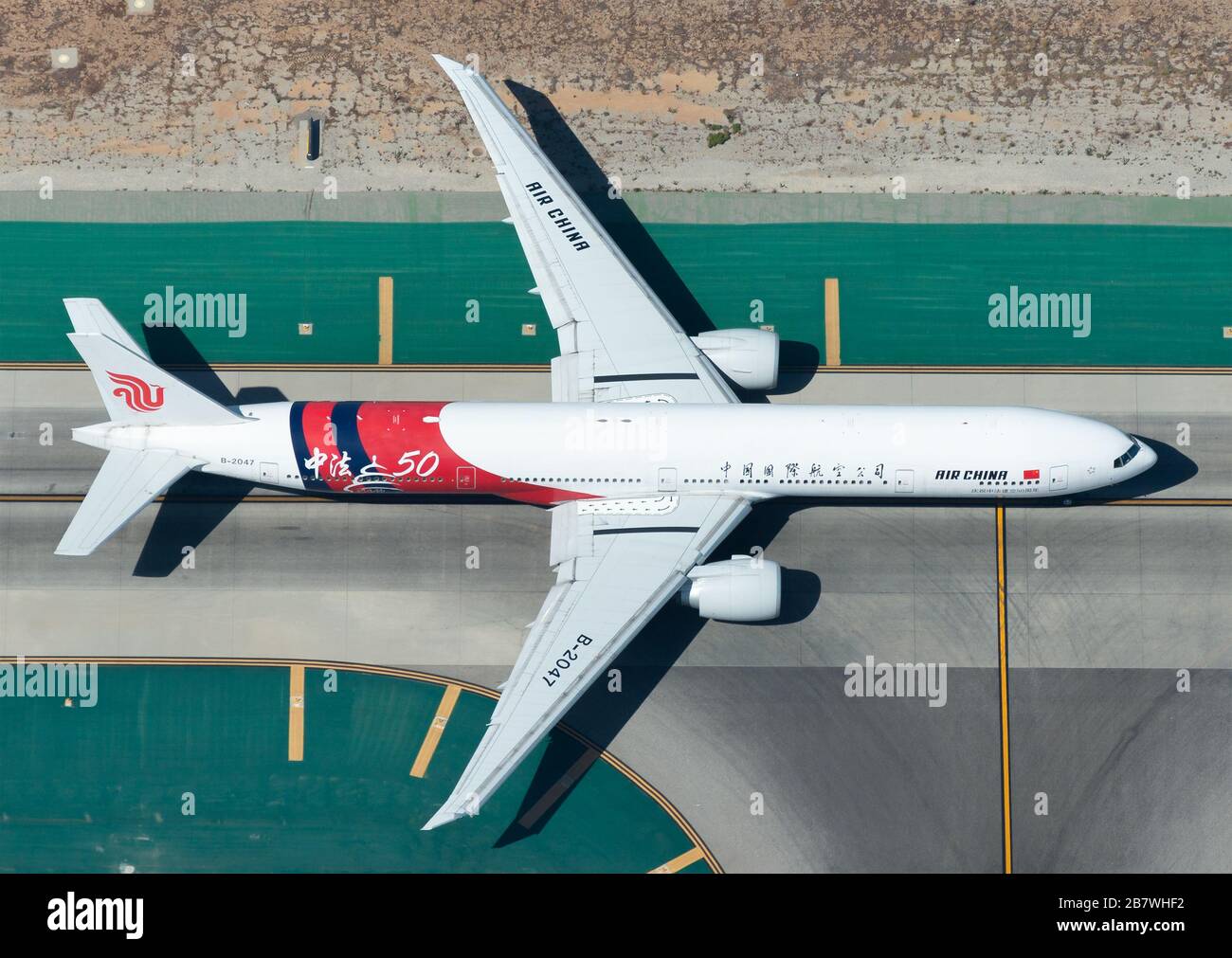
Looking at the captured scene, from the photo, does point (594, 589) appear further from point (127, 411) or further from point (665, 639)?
point (127, 411)

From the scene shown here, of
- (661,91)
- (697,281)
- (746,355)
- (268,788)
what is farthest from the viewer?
(661,91)

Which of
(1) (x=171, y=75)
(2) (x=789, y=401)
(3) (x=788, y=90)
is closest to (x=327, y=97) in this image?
(1) (x=171, y=75)

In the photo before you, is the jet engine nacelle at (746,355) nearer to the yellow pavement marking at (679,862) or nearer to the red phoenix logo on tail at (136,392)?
the yellow pavement marking at (679,862)

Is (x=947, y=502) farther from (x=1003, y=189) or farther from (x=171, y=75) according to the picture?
(x=171, y=75)

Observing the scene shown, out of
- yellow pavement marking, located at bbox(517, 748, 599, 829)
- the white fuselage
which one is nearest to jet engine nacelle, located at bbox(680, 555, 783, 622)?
the white fuselage

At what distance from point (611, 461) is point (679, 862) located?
8.91 metres

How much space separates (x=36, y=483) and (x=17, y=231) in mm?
6031

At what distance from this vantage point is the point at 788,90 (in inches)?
1063

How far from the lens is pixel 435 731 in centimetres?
2477

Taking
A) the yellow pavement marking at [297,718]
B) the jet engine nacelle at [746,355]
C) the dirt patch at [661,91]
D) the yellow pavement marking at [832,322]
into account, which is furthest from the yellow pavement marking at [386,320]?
the yellow pavement marking at [832,322]

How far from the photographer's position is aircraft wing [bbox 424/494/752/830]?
22281mm

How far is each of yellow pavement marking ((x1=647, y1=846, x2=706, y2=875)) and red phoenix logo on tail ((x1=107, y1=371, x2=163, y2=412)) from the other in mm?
14640

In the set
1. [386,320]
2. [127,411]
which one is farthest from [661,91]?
[127,411]

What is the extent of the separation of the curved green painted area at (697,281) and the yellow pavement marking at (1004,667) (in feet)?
13.8
